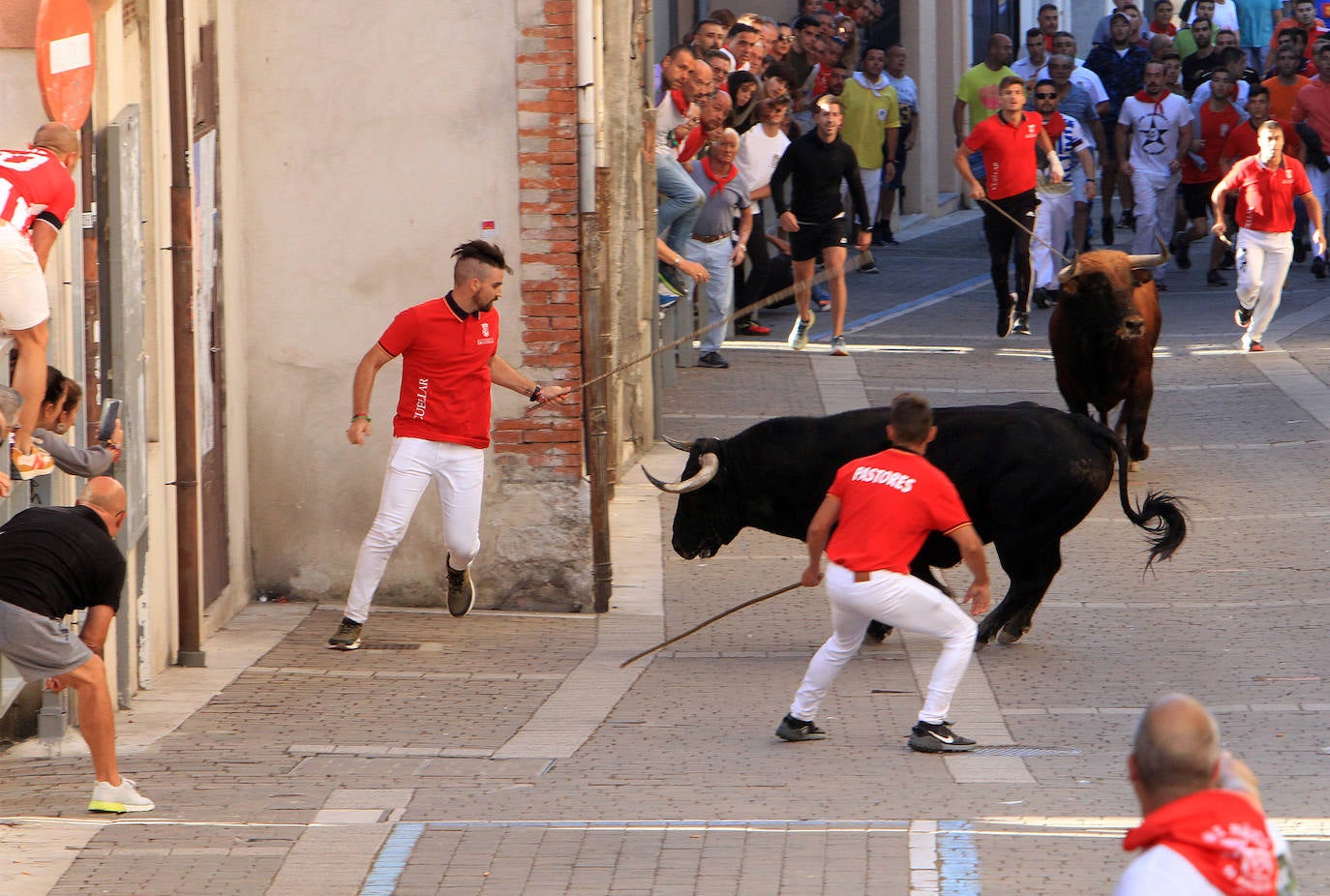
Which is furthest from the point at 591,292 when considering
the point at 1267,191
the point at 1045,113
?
the point at 1045,113

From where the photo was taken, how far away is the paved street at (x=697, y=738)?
263 inches

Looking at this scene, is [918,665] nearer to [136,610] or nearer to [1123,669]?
[1123,669]

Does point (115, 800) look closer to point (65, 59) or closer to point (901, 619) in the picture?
point (65, 59)

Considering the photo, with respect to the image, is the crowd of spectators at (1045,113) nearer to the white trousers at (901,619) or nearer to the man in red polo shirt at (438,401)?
the man in red polo shirt at (438,401)

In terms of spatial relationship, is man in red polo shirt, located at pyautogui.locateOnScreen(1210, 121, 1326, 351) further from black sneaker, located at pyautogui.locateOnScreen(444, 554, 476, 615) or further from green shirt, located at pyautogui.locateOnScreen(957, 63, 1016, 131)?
black sneaker, located at pyautogui.locateOnScreen(444, 554, 476, 615)

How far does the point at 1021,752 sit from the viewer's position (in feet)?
27.3

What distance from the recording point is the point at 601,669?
10.2m

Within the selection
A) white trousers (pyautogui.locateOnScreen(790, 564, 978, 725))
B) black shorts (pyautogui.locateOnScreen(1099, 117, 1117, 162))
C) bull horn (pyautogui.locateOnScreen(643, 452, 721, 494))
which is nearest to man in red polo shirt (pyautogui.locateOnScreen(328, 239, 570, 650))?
bull horn (pyautogui.locateOnScreen(643, 452, 721, 494))

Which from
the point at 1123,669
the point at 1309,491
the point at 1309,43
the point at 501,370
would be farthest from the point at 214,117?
the point at 1309,43

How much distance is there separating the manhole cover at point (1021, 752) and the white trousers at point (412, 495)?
327 centimetres

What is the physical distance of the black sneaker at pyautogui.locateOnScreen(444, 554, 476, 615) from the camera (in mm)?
10789

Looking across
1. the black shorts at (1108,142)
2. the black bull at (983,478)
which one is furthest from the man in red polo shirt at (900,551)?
the black shorts at (1108,142)

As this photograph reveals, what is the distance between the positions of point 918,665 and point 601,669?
5.25 feet

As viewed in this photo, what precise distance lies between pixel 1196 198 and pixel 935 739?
1622 cm
